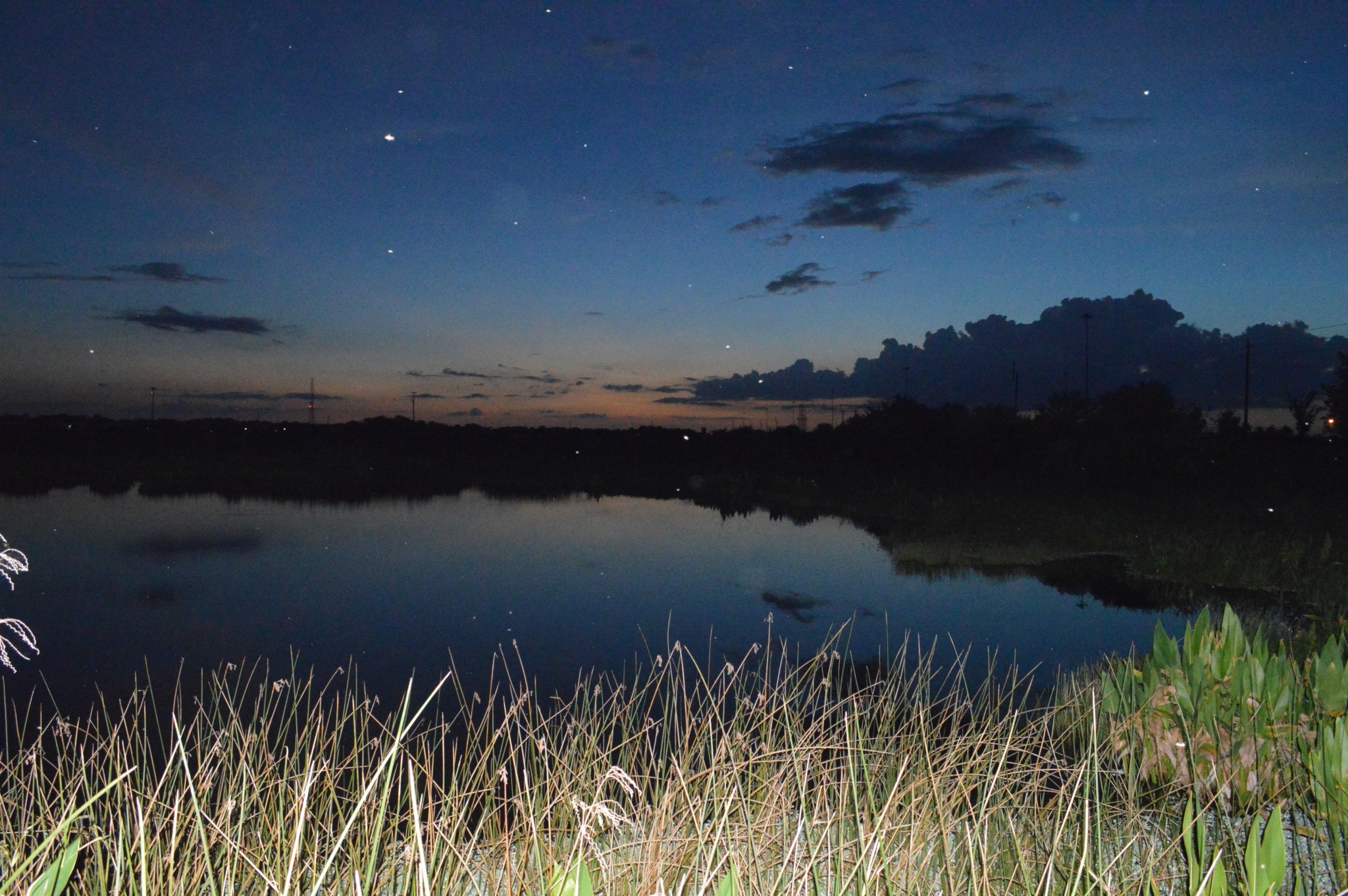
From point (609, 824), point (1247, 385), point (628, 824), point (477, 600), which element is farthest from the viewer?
point (1247, 385)

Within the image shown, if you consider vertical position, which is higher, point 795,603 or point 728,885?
point 728,885

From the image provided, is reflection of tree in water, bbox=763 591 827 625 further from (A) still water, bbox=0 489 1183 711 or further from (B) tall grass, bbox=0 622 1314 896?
(B) tall grass, bbox=0 622 1314 896

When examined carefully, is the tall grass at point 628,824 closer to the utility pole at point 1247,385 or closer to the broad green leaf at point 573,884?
the broad green leaf at point 573,884

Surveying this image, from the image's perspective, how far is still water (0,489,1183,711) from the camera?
9.10 meters

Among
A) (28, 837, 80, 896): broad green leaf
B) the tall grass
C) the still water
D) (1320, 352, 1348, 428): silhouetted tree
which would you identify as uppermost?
(1320, 352, 1348, 428): silhouetted tree

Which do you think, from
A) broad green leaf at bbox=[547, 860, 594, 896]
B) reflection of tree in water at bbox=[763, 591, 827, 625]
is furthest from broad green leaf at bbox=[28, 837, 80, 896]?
reflection of tree in water at bbox=[763, 591, 827, 625]

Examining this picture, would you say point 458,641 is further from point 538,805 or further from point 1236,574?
point 1236,574

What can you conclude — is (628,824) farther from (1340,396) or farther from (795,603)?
(1340,396)

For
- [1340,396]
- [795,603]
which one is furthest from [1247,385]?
[795,603]

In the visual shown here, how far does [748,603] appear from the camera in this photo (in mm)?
11805

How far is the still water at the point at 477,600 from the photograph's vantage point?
29.9 ft

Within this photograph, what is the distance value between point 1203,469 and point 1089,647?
17684 mm

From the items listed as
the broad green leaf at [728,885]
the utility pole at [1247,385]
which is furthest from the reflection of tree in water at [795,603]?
the utility pole at [1247,385]

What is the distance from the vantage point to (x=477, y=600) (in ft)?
40.9
